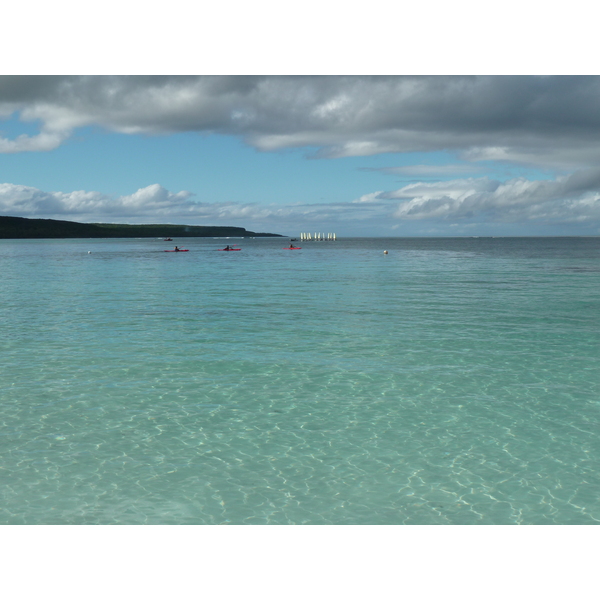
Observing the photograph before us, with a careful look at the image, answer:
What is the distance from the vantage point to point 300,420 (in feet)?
47.5

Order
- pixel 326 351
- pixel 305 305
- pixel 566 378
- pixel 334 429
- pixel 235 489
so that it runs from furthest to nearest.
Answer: pixel 305 305 → pixel 326 351 → pixel 566 378 → pixel 334 429 → pixel 235 489

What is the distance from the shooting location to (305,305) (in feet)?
120

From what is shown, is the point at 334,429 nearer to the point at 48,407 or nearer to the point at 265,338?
the point at 48,407

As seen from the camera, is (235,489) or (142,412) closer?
(235,489)

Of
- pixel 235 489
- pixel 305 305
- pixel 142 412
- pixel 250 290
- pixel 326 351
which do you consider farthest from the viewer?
pixel 250 290

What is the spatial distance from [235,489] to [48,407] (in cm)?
744

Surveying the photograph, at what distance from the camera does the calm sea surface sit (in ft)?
34.2

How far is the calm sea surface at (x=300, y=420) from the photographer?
34.2 feet

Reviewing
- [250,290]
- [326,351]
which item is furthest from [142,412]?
[250,290]

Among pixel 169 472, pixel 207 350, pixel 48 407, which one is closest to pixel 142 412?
→ pixel 48 407

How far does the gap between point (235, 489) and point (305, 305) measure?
1024 inches
